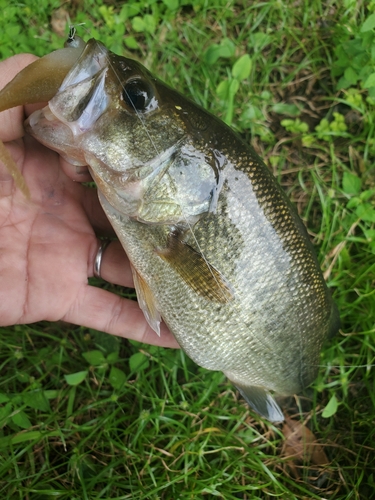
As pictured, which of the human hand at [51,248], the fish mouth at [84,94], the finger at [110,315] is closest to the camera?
the fish mouth at [84,94]

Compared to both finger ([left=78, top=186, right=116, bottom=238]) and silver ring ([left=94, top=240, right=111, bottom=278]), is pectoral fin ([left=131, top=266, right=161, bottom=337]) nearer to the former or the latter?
silver ring ([left=94, top=240, right=111, bottom=278])

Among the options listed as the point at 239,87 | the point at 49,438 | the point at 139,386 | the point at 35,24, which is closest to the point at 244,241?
the point at 139,386

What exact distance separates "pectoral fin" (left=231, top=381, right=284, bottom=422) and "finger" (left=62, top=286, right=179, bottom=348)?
Result: 51cm

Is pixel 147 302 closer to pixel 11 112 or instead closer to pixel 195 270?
pixel 195 270

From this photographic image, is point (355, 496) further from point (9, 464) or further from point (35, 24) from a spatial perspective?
point (35, 24)

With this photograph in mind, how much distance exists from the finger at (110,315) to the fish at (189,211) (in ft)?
0.91

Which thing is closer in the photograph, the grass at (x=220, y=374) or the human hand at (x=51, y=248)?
the human hand at (x=51, y=248)

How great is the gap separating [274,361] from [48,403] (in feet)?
4.39

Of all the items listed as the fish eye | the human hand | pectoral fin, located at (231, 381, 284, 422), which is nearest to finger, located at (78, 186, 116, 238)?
the human hand

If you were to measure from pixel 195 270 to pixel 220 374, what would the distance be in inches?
38.8

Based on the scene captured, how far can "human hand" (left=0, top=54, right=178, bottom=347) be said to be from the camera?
200 centimetres

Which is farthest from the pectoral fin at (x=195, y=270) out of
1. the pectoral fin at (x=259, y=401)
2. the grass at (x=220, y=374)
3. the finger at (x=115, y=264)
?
the grass at (x=220, y=374)

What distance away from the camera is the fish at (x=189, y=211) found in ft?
5.35

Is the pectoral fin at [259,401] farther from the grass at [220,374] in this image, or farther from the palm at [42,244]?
the palm at [42,244]
